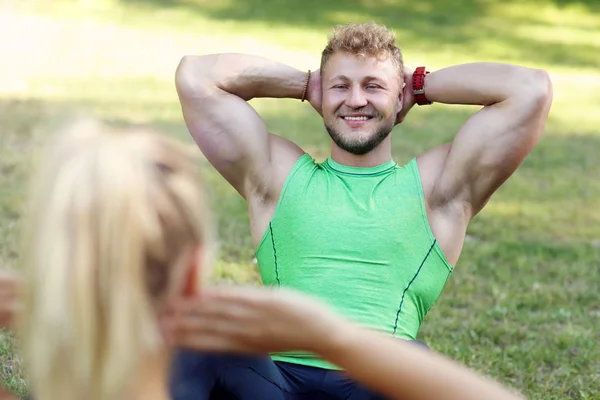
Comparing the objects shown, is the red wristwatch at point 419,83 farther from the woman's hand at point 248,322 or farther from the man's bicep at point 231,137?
the woman's hand at point 248,322

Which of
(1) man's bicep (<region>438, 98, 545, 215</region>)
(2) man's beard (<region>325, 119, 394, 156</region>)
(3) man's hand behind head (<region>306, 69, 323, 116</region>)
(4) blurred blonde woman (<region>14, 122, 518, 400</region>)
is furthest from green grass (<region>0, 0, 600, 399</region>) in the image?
(1) man's bicep (<region>438, 98, 545, 215</region>)

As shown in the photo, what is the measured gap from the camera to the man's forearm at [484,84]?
3570 millimetres

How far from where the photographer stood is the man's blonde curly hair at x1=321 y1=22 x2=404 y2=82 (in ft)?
11.9

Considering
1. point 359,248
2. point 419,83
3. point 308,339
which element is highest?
point 419,83

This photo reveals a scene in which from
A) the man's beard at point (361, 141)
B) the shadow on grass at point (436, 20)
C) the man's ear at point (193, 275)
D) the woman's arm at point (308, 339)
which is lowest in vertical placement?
the woman's arm at point (308, 339)

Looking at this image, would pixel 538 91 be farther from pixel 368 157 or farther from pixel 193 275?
pixel 193 275

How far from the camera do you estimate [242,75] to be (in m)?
3.75

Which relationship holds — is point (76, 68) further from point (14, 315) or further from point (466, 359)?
point (14, 315)

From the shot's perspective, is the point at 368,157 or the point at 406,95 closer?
the point at 368,157

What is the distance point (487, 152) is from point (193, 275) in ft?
6.23

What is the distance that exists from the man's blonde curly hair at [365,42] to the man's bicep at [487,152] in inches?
15.4

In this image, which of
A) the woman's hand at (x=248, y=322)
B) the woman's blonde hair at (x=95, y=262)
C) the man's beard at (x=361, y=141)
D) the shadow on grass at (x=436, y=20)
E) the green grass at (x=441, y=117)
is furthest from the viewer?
the shadow on grass at (x=436, y=20)

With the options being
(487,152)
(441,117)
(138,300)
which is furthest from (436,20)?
(138,300)

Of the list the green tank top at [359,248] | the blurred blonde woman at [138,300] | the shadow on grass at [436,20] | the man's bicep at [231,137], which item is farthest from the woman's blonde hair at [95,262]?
the shadow on grass at [436,20]
